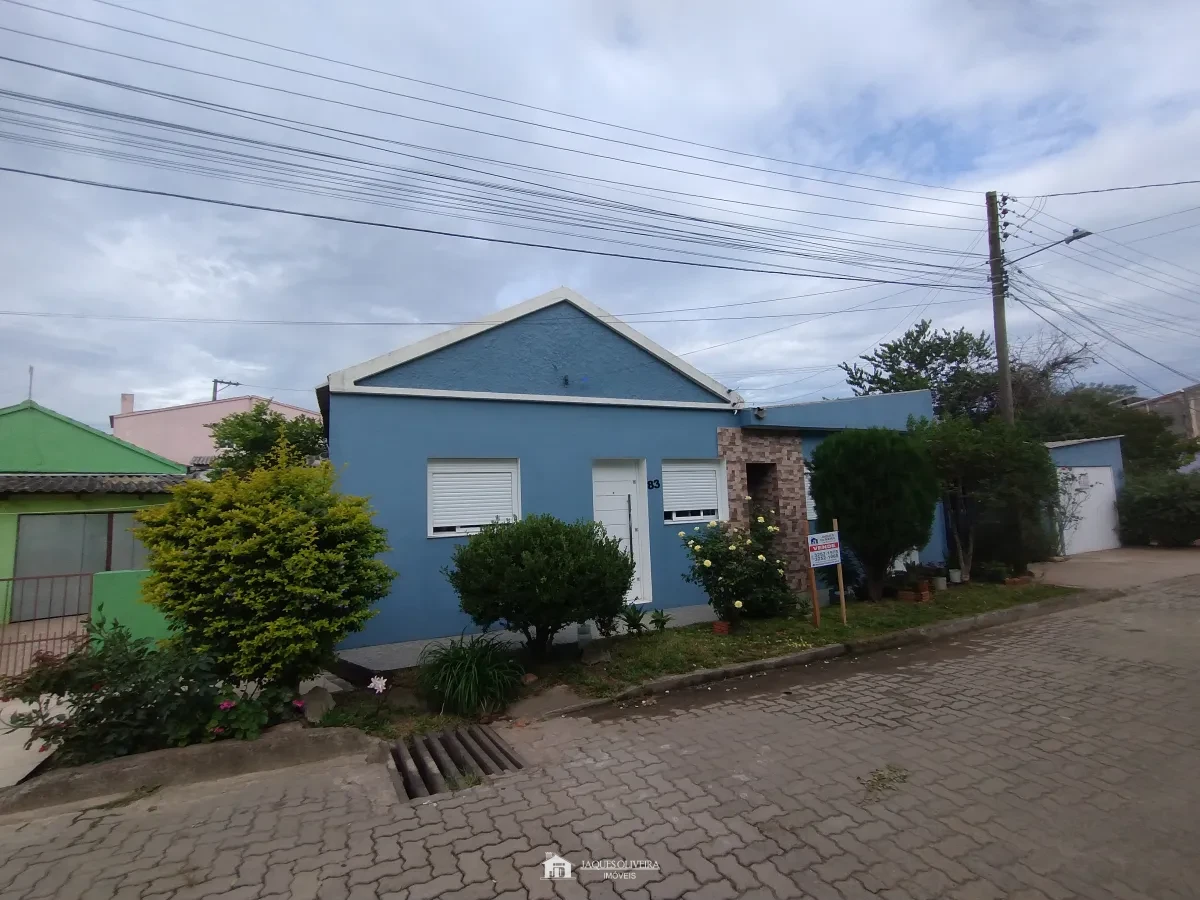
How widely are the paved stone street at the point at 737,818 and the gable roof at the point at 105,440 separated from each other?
14020 millimetres

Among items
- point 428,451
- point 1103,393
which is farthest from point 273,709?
point 1103,393

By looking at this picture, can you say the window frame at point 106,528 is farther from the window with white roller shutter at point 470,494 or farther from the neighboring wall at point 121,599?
the window with white roller shutter at point 470,494

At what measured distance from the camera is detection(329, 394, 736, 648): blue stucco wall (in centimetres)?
737

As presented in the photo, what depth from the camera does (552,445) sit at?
8625mm

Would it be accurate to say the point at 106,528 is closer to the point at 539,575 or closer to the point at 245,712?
the point at 245,712

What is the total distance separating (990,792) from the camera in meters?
3.84

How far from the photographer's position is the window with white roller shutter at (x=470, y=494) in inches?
308

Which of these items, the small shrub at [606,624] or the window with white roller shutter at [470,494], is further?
the window with white roller shutter at [470,494]

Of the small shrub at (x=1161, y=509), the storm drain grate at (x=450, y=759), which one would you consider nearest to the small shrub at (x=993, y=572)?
the small shrub at (x=1161, y=509)

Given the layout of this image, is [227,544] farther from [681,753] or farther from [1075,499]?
[1075,499]

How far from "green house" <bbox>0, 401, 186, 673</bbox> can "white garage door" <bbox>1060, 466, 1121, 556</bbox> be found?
1947 cm

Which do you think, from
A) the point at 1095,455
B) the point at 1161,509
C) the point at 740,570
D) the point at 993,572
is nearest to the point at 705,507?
the point at 740,570

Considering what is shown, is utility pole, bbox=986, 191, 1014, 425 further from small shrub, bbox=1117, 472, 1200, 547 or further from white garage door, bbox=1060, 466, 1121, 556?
small shrub, bbox=1117, 472, 1200, 547

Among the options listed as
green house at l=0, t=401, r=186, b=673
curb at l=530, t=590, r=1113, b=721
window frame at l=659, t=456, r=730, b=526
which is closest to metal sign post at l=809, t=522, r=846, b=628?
curb at l=530, t=590, r=1113, b=721
